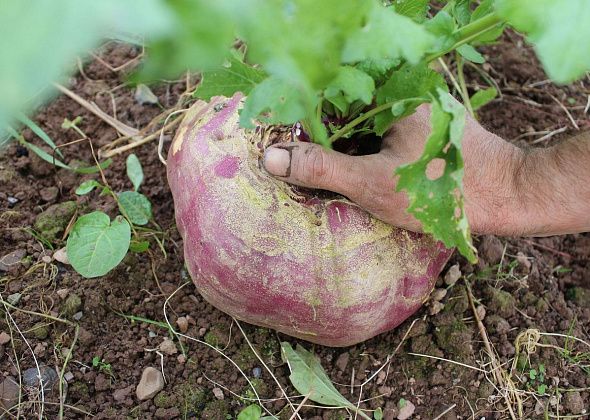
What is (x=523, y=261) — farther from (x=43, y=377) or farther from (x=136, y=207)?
(x=43, y=377)

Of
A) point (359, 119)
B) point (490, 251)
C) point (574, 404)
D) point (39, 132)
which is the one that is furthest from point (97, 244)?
point (574, 404)

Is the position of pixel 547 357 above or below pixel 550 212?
below

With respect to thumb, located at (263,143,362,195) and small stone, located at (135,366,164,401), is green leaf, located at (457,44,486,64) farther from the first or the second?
small stone, located at (135,366,164,401)

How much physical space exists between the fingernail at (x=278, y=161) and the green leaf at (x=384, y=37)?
1.42 feet

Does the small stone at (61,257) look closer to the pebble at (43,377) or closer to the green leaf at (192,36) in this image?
the pebble at (43,377)

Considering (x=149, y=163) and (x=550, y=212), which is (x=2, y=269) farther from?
(x=550, y=212)

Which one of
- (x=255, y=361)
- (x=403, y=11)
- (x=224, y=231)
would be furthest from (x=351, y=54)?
(x=255, y=361)

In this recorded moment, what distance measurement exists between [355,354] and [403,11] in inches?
30.6

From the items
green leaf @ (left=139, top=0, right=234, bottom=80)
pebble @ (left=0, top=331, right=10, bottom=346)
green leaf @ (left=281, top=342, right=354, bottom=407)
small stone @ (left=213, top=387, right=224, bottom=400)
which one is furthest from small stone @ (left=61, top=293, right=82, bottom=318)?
green leaf @ (left=139, top=0, right=234, bottom=80)

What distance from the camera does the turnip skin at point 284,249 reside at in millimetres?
1195

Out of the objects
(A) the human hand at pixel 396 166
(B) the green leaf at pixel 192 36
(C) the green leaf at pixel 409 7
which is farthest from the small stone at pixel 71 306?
(B) the green leaf at pixel 192 36

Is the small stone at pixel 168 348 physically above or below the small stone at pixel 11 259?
below

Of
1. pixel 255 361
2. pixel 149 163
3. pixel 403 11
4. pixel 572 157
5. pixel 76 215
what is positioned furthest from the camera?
pixel 149 163

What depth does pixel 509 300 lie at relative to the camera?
1.55 m
